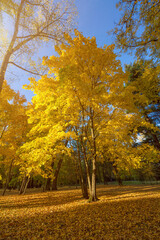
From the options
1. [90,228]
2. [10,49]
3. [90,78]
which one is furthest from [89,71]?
[90,228]

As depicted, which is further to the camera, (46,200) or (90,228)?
(46,200)

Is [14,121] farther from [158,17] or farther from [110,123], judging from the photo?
[158,17]

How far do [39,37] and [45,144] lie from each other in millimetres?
5315

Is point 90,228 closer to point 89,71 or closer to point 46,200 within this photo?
point 46,200

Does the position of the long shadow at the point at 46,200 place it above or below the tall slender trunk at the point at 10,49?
below

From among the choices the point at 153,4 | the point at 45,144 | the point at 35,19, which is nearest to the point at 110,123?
the point at 45,144

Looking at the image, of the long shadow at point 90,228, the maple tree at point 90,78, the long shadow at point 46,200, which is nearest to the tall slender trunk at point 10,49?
the maple tree at point 90,78

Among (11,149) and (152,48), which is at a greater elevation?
(152,48)

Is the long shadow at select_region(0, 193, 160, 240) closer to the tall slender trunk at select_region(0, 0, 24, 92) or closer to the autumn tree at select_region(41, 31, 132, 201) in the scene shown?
the autumn tree at select_region(41, 31, 132, 201)

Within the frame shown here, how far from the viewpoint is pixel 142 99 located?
647cm

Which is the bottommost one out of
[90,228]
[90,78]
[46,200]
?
[46,200]

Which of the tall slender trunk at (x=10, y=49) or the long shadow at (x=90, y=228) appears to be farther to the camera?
the tall slender trunk at (x=10, y=49)

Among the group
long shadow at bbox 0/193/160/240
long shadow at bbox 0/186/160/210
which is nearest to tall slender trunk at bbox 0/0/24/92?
long shadow at bbox 0/193/160/240

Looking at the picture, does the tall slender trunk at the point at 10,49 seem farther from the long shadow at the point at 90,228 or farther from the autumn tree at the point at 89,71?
the long shadow at the point at 90,228
